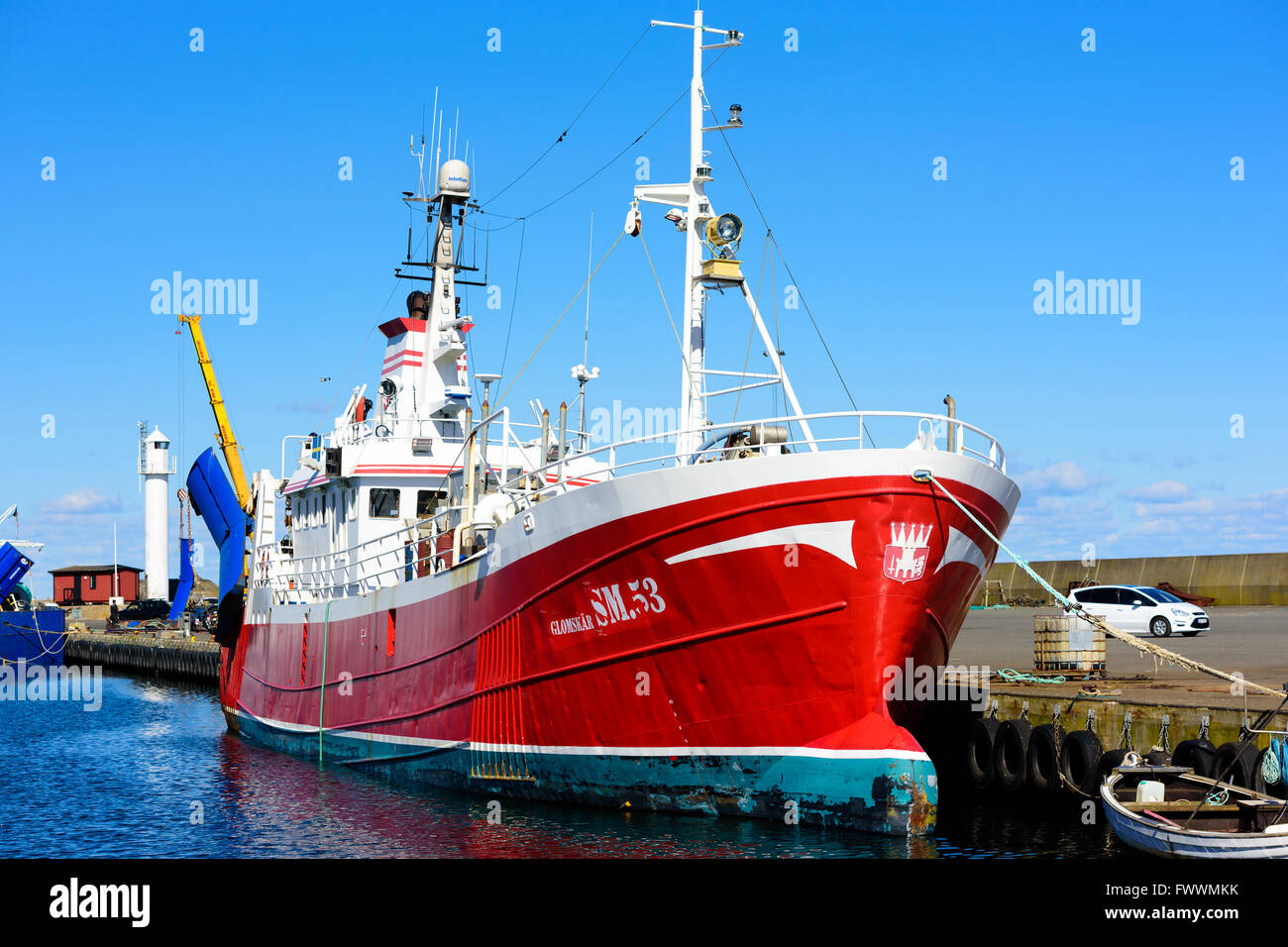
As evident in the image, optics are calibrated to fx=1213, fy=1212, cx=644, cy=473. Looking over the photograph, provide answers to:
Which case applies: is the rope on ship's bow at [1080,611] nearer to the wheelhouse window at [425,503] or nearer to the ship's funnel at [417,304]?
the wheelhouse window at [425,503]

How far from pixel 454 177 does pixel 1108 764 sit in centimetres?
1686

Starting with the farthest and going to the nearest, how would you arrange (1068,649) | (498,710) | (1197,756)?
(1068,649)
(498,710)
(1197,756)

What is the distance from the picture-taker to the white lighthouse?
80125 millimetres

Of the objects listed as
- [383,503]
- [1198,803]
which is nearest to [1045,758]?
[1198,803]

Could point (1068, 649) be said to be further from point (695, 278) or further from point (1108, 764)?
point (695, 278)

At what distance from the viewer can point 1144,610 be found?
97.6ft

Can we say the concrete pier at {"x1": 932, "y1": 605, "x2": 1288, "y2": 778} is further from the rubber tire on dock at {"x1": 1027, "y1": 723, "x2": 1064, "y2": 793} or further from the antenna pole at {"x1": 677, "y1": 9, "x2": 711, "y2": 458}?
the antenna pole at {"x1": 677, "y1": 9, "x2": 711, "y2": 458}

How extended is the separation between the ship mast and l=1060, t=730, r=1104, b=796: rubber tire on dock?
563 centimetres

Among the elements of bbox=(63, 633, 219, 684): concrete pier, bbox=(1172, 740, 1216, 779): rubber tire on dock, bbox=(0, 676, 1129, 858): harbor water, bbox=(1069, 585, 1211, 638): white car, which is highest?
bbox=(1069, 585, 1211, 638): white car

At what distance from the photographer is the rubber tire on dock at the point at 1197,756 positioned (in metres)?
13.9

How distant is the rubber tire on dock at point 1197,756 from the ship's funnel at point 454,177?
56.4 feet

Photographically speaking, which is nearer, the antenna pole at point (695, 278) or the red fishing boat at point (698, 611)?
the red fishing boat at point (698, 611)

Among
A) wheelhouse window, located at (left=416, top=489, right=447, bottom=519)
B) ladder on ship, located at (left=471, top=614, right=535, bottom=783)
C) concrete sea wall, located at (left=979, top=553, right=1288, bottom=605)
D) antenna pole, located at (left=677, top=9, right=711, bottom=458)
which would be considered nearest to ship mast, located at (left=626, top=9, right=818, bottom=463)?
antenna pole, located at (left=677, top=9, right=711, bottom=458)

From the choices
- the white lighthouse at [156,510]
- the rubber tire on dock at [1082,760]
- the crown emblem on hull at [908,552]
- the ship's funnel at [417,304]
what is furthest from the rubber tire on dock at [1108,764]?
the white lighthouse at [156,510]
